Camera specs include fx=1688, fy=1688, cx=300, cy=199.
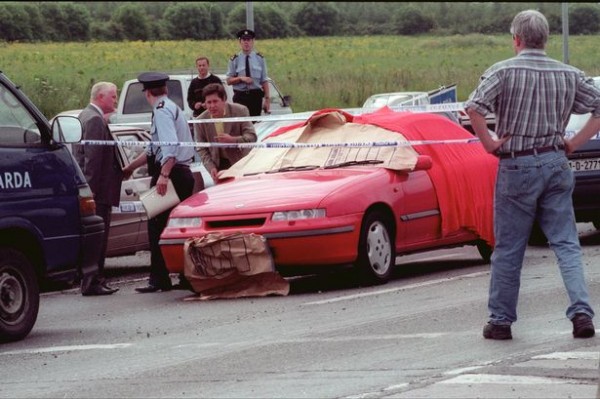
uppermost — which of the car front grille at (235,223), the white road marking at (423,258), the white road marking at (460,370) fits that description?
the white road marking at (460,370)

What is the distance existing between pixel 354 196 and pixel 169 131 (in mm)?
1961

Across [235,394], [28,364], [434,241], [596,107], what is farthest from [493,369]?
[434,241]

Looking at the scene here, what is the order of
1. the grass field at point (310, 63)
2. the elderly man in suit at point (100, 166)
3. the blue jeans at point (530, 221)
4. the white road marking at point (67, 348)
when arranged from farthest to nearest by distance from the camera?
the grass field at point (310, 63), the elderly man in suit at point (100, 166), the white road marking at point (67, 348), the blue jeans at point (530, 221)

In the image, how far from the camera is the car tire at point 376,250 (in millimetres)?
13266

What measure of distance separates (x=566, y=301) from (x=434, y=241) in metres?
2.79

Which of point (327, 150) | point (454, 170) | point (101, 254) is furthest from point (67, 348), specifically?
point (454, 170)

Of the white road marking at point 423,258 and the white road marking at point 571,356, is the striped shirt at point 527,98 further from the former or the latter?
the white road marking at point 423,258

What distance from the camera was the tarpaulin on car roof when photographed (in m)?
14.3

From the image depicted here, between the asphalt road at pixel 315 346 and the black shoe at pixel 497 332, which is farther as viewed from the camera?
the black shoe at pixel 497 332

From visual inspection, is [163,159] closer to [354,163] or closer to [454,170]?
[354,163]

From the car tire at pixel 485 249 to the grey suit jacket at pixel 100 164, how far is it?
3232mm

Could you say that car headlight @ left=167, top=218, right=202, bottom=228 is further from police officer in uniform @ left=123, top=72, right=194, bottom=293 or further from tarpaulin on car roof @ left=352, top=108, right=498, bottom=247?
tarpaulin on car roof @ left=352, top=108, right=498, bottom=247

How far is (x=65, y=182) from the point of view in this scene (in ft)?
37.8

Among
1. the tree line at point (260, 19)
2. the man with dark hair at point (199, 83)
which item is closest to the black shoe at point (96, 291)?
the man with dark hair at point (199, 83)
